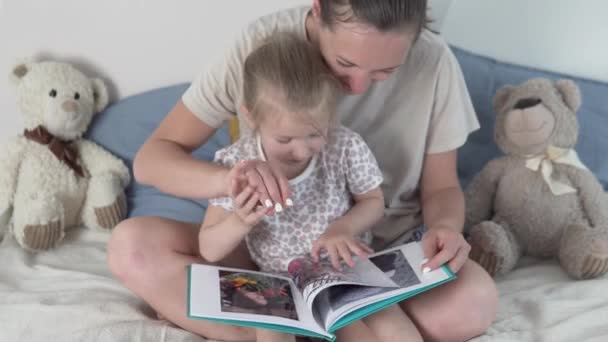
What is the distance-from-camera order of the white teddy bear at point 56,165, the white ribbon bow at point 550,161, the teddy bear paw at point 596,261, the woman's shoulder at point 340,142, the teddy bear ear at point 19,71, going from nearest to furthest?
1. the woman's shoulder at point 340,142
2. the teddy bear paw at point 596,261
3. the white ribbon bow at point 550,161
4. the white teddy bear at point 56,165
5. the teddy bear ear at point 19,71

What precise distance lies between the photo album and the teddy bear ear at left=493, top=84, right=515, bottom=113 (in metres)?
0.50

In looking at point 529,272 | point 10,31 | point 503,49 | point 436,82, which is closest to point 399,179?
point 436,82

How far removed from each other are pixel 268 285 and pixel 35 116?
0.84 m

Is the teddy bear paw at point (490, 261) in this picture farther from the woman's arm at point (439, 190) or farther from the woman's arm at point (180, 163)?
the woman's arm at point (180, 163)

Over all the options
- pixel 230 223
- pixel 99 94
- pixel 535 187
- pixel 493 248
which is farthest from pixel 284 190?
pixel 99 94

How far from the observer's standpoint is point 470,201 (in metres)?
1.42

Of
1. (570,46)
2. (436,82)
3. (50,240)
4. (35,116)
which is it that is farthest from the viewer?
(570,46)

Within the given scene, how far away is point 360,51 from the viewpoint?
988mm

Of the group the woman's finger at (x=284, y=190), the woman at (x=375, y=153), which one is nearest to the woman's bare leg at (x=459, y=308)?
the woman at (x=375, y=153)

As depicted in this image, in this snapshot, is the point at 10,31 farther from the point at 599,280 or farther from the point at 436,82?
the point at 599,280

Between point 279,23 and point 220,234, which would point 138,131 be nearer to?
point 279,23

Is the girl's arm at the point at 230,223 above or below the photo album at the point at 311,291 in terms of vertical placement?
above

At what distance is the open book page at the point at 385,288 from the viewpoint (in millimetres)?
940

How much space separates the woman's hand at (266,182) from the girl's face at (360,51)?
0.69ft
